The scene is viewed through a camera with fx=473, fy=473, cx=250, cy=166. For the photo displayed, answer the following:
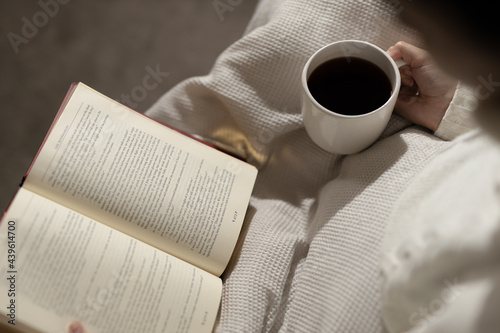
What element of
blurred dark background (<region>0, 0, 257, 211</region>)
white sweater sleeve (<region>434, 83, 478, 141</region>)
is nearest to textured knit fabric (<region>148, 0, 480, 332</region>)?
white sweater sleeve (<region>434, 83, 478, 141</region>)

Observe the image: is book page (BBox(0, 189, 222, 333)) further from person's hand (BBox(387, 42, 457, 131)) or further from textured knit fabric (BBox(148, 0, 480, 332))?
person's hand (BBox(387, 42, 457, 131))

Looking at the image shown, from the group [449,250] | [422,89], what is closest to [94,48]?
[422,89]

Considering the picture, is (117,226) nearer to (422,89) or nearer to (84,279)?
(84,279)

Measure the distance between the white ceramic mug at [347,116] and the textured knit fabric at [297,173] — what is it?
0.15 feet

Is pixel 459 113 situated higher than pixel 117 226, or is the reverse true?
pixel 459 113

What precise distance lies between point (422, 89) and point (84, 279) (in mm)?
546

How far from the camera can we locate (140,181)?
0.66 m

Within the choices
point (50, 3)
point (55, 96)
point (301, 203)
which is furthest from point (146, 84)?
point (301, 203)

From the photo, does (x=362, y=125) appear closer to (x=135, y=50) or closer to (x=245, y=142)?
(x=245, y=142)

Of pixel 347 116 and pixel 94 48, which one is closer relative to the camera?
pixel 347 116

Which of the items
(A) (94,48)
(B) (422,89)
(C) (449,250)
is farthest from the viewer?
(A) (94,48)

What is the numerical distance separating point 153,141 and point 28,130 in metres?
0.76

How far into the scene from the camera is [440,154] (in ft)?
2.02

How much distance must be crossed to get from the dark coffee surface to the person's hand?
7 cm
